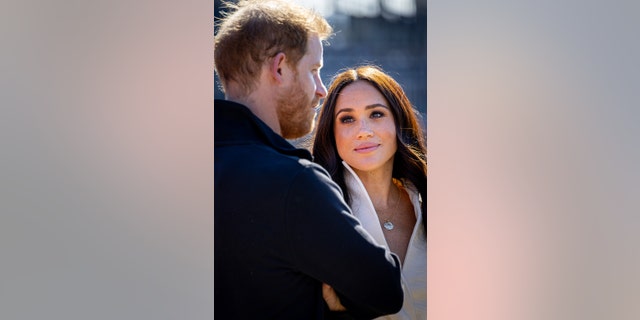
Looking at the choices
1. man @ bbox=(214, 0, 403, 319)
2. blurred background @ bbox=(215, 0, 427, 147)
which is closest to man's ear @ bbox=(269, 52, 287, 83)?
man @ bbox=(214, 0, 403, 319)

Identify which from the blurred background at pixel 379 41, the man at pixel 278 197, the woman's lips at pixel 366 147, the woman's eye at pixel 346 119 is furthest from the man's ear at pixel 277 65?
the woman's lips at pixel 366 147

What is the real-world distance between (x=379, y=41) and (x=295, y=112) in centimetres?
44

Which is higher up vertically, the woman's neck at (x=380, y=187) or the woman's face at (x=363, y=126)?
the woman's face at (x=363, y=126)

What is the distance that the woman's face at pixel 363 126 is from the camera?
362cm

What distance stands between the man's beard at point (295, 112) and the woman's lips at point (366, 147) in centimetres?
21

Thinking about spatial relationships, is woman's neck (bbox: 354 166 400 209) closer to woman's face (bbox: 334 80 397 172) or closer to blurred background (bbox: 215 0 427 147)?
woman's face (bbox: 334 80 397 172)

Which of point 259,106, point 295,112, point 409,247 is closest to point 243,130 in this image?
point 259,106

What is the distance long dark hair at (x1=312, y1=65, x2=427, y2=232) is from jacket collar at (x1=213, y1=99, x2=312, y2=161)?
99mm

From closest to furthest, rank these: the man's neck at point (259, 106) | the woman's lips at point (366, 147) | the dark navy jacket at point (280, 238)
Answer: the dark navy jacket at point (280, 238) < the man's neck at point (259, 106) < the woman's lips at point (366, 147)

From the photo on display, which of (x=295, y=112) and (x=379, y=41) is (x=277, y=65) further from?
(x=379, y=41)

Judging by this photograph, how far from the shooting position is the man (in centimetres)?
343
